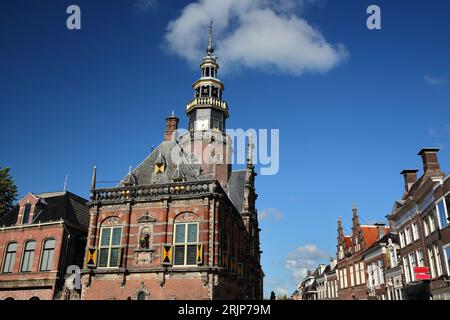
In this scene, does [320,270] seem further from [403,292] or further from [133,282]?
[133,282]

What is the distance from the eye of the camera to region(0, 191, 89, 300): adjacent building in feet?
92.1

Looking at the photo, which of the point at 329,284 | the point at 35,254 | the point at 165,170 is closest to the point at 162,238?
the point at 165,170

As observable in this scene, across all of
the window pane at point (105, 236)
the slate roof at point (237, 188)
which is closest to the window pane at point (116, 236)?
the window pane at point (105, 236)

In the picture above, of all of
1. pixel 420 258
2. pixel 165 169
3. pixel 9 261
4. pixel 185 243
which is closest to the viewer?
pixel 185 243

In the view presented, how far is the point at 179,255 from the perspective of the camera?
2391cm

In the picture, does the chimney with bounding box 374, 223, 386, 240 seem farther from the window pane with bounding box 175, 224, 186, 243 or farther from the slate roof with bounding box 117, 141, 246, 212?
the window pane with bounding box 175, 224, 186, 243

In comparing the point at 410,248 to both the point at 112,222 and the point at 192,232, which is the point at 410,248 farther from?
the point at 112,222

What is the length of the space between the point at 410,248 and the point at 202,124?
24.5m

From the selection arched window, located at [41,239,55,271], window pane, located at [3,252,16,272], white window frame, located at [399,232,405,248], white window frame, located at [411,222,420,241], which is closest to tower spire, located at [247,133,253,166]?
white window frame, located at [399,232,405,248]

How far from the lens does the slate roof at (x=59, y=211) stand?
30750 mm

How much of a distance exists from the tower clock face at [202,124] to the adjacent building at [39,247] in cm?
1624

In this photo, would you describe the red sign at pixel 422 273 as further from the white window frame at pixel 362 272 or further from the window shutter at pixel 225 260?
the white window frame at pixel 362 272

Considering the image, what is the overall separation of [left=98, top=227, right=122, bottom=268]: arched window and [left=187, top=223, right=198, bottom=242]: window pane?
5097 millimetres
